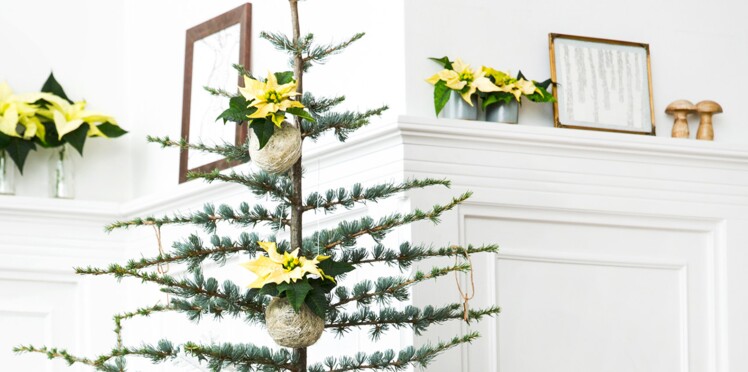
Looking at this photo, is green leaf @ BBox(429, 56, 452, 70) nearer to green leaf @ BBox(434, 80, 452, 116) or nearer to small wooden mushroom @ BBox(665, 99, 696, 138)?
green leaf @ BBox(434, 80, 452, 116)

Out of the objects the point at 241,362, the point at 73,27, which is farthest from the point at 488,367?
the point at 73,27

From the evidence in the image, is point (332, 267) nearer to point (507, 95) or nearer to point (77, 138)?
point (507, 95)

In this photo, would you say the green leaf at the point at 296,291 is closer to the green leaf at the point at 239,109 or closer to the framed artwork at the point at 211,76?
the green leaf at the point at 239,109

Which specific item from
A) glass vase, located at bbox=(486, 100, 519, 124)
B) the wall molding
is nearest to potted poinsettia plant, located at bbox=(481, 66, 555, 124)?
glass vase, located at bbox=(486, 100, 519, 124)

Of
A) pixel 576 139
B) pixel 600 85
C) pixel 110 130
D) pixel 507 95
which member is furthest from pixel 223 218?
pixel 110 130

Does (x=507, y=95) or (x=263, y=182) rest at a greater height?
(x=507, y=95)

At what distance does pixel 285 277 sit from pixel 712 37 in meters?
1.58

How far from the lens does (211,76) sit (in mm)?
3717

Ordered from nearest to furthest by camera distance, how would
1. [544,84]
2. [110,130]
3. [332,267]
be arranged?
[332,267] → [544,84] → [110,130]

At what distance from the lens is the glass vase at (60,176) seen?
3.82m

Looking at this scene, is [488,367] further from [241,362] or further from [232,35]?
[232,35]

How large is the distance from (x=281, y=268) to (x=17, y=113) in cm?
170

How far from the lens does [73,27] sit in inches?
156

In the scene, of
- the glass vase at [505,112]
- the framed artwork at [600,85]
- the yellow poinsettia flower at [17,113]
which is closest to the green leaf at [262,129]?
the glass vase at [505,112]
